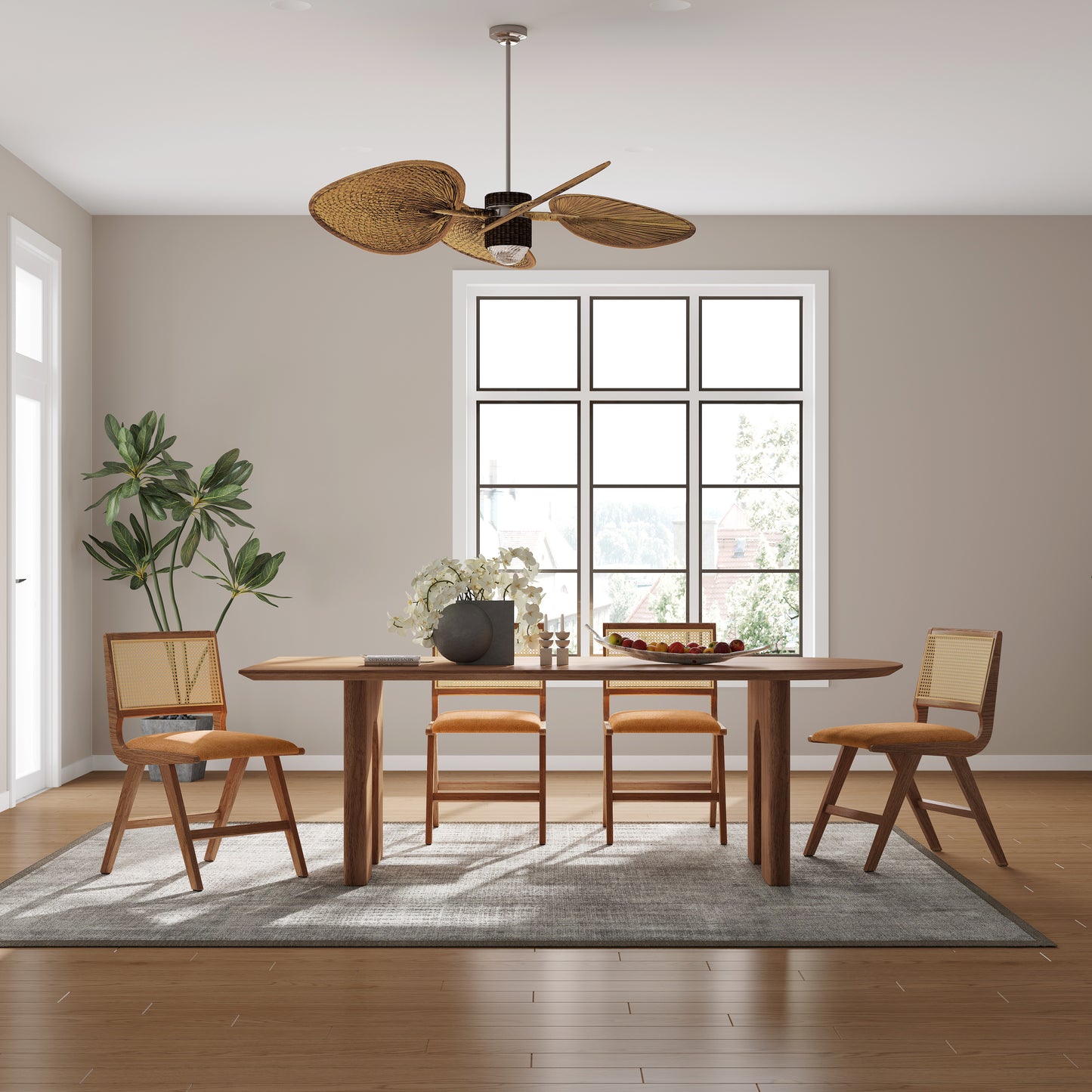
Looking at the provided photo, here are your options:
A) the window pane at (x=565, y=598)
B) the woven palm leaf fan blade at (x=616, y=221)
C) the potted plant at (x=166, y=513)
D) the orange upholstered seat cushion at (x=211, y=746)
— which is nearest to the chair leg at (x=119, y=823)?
the orange upholstered seat cushion at (x=211, y=746)

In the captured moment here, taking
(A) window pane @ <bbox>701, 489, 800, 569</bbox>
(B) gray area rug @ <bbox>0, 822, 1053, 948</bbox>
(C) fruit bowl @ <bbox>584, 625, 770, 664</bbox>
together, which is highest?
(A) window pane @ <bbox>701, 489, 800, 569</bbox>

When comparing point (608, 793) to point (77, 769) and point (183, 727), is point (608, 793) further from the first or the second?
point (77, 769)

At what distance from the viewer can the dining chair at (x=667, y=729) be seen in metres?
4.46

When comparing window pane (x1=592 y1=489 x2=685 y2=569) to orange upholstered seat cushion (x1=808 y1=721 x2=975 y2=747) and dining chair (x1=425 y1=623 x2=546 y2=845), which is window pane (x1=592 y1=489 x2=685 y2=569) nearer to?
dining chair (x1=425 y1=623 x2=546 y2=845)

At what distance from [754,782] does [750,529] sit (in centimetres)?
250

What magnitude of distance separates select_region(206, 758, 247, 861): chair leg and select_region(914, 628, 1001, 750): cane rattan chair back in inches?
104

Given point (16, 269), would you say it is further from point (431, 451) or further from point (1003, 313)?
point (1003, 313)

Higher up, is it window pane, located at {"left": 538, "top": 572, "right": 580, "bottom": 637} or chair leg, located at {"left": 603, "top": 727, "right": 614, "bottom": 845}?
window pane, located at {"left": 538, "top": 572, "right": 580, "bottom": 637}

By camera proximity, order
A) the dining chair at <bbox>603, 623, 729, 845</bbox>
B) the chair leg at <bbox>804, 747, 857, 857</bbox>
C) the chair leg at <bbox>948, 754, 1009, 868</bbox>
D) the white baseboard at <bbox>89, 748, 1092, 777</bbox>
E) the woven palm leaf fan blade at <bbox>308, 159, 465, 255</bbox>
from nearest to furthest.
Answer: the woven palm leaf fan blade at <bbox>308, 159, 465, 255</bbox> < the chair leg at <bbox>948, 754, 1009, 868</bbox> < the chair leg at <bbox>804, 747, 857, 857</bbox> < the dining chair at <bbox>603, 623, 729, 845</bbox> < the white baseboard at <bbox>89, 748, 1092, 777</bbox>

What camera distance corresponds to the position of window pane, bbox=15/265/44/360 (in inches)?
220

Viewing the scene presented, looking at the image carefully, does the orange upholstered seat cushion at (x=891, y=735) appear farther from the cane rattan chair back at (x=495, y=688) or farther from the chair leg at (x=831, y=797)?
the cane rattan chair back at (x=495, y=688)

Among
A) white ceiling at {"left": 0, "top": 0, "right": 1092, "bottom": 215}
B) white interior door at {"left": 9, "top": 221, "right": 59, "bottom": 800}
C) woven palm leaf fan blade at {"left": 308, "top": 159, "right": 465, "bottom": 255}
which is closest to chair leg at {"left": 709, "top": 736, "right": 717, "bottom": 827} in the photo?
woven palm leaf fan blade at {"left": 308, "top": 159, "right": 465, "bottom": 255}

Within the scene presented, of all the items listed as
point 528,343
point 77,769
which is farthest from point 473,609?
point 77,769

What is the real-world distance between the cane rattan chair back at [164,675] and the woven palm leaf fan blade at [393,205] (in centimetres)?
172
